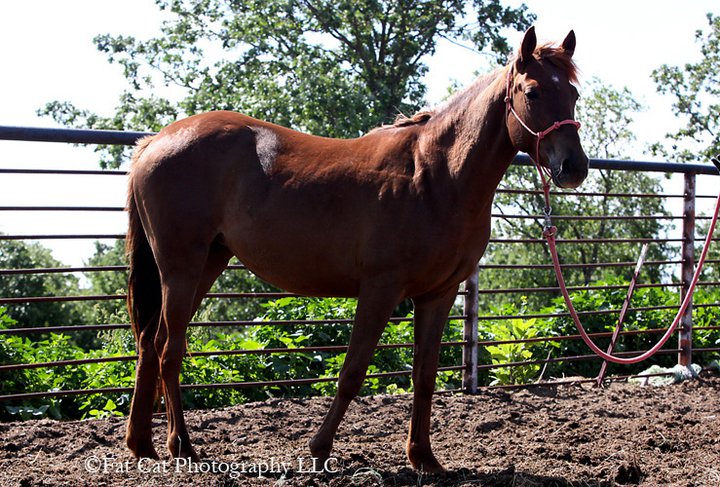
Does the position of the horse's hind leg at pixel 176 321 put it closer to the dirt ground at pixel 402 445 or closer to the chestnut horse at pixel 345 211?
the chestnut horse at pixel 345 211

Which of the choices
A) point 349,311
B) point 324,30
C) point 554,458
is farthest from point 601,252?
point 554,458

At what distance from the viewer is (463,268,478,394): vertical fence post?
6.07 m

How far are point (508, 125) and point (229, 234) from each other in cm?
158

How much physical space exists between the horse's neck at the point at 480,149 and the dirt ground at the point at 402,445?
1.43 m

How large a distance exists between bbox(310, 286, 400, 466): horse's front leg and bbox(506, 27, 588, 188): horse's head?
97 centimetres

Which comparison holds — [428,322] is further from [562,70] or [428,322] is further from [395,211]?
[562,70]

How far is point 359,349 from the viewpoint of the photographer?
3.74 metres

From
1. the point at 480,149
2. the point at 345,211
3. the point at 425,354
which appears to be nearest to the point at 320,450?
the point at 425,354

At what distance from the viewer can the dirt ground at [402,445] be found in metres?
3.70

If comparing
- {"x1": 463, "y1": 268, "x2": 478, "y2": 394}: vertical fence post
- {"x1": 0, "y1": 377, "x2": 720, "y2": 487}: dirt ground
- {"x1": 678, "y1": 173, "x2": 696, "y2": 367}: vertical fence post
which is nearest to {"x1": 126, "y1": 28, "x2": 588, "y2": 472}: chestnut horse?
{"x1": 0, "y1": 377, "x2": 720, "y2": 487}: dirt ground

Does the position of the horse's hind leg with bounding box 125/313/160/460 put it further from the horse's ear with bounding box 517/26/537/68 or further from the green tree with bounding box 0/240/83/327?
the green tree with bounding box 0/240/83/327

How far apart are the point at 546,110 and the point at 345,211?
1096 mm

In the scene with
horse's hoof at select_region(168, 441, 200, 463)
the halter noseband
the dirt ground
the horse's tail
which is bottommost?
the dirt ground

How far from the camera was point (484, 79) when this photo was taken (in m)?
4.01
